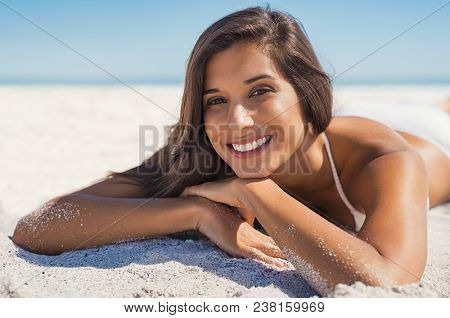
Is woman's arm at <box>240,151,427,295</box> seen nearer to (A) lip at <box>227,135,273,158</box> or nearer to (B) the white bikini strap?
(A) lip at <box>227,135,273,158</box>

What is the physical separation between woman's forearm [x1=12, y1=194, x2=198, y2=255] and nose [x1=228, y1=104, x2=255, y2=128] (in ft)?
1.68

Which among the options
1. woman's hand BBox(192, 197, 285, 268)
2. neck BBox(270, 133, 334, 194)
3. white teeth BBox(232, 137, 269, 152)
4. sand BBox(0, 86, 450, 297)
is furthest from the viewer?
neck BBox(270, 133, 334, 194)

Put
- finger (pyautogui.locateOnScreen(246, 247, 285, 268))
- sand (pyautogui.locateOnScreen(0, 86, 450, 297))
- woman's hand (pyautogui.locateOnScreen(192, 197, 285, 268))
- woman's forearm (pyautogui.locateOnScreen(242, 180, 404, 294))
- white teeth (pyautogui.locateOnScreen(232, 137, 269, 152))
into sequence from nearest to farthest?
woman's forearm (pyautogui.locateOnScreen(242, 180, 404, 294)) → sand (pyautogui.locateOnScreen(0, 86, 450, 297)) → finger (pyautogui.locateOnScreen(246, 247, 285, 268)) → woman's hand (pyautogui.locateOnScreen(192, 197, 285, 268)) → white teeth (pyautogui.locateOnScreen(232, 137, 269, 152))

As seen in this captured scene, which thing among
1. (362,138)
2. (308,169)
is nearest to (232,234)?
(308,169)

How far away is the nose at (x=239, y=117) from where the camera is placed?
2.45 m

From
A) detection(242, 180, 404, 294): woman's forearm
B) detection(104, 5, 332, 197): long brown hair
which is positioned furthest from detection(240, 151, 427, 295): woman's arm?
detection(104, 5, 332, 197): long brown hair

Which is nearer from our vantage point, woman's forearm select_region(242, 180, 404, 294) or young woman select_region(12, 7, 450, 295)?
woman's forearm select_region(242, 180, 404, 294)

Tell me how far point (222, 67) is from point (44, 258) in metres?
1.35

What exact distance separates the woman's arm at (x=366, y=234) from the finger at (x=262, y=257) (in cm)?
22

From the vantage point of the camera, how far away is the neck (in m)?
2.86

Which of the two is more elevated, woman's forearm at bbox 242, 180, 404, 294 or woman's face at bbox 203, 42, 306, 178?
woman's face at bbox 203, 42, 306, 178
